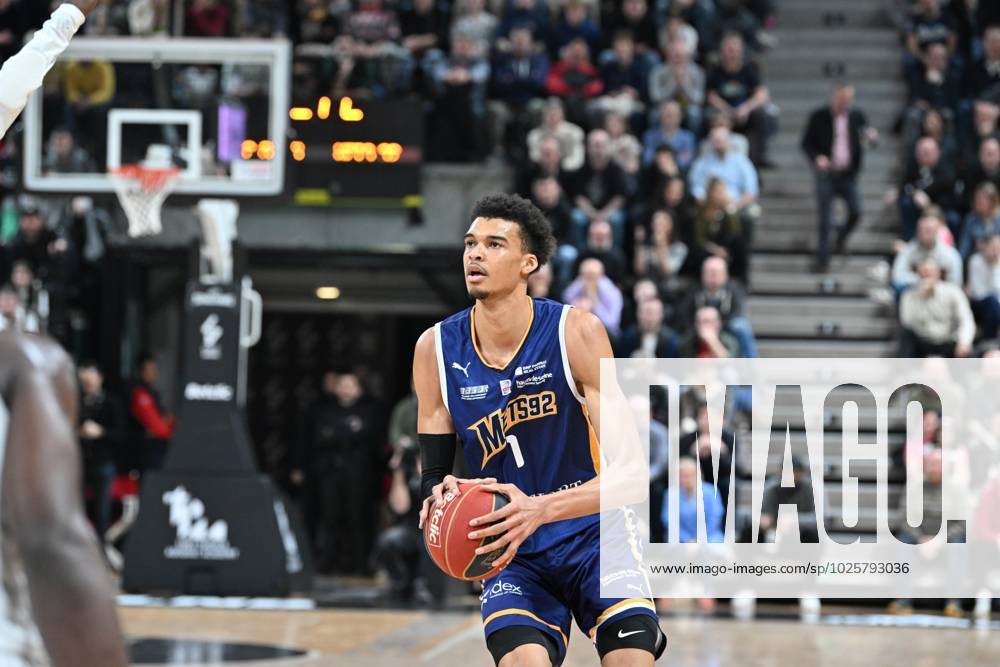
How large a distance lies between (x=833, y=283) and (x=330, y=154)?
506 centimetres

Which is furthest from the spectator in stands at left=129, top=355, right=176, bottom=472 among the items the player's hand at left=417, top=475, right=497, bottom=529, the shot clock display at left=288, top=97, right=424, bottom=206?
the player's hand at left=417, top=475, right=497, bottom=529

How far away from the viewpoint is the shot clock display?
14578 mm

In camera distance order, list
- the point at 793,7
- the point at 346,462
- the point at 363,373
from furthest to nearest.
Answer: the point at 793,7 → the point at 363,373 → the point at 346,462

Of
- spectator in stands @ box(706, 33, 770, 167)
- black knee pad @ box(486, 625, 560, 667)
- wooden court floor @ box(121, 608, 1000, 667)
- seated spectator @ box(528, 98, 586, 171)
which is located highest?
spectator in stands @ box(706, 33, 770, 167)

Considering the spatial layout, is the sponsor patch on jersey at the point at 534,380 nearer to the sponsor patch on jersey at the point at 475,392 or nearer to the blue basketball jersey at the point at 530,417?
the blue basketball jersey at the point at 530,417

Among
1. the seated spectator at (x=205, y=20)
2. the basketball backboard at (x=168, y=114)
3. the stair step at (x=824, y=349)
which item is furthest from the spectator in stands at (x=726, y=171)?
the seated spectator at (x=205, y=20)

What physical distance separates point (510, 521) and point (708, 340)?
25.8 feet

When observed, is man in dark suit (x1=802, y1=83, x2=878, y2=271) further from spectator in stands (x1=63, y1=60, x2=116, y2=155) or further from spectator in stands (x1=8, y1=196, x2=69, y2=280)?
spectator in stands (x1=8, y1=196, x2=69, y2=280)

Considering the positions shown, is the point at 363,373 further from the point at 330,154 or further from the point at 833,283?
the point at 833,283

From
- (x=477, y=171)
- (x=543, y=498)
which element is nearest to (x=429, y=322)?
(x=477, y=171)

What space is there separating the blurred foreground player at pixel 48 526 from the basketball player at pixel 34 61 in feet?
7.35

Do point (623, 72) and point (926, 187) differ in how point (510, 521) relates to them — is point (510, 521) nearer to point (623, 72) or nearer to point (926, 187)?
point (926, 187)

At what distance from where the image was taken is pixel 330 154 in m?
14.6

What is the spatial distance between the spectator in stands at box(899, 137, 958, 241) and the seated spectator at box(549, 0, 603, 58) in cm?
360
